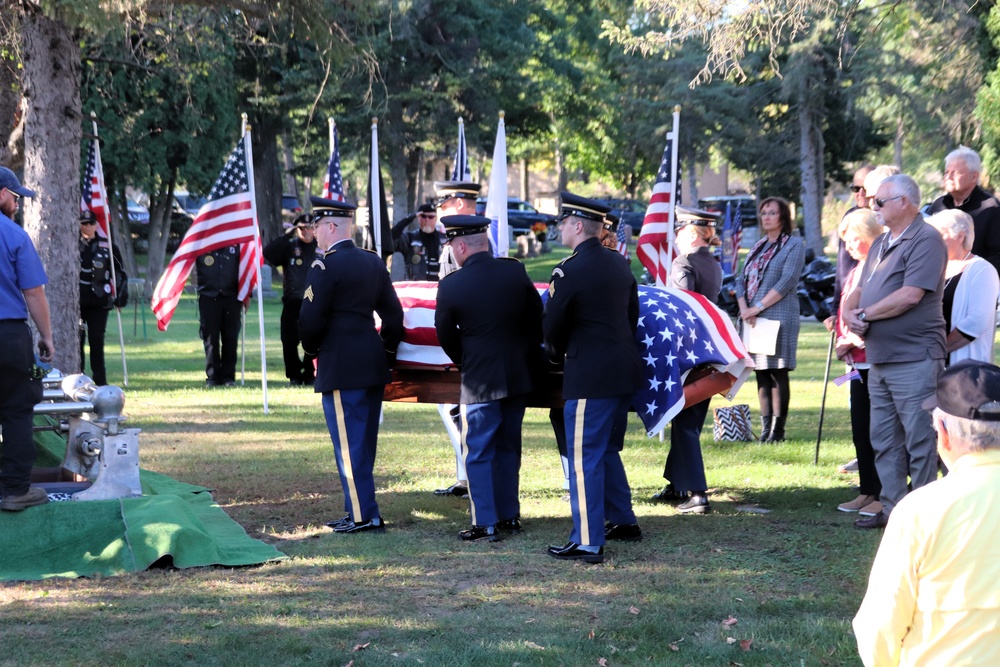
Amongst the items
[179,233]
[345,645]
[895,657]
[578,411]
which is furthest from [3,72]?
[179,233]

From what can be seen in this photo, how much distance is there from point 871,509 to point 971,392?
4.48 meters

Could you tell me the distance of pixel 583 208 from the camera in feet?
20.3

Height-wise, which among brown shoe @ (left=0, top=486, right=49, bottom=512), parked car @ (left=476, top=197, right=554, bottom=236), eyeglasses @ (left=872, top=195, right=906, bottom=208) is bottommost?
brown shoe @ (left=0, top=486, right=49, bottom=512)

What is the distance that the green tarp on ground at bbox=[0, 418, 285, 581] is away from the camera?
6.02 metres

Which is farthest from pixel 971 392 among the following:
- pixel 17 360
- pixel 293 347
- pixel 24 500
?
pixel 293 347

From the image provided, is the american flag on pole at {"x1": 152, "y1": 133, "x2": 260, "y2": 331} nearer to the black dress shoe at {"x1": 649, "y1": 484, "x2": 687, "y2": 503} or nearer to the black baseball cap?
the black dress shoe at {"x1": 649, "y1": 484, "x2": 687, "y2": 503}

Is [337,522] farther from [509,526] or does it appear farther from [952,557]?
[952,557]

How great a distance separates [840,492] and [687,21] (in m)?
5.60

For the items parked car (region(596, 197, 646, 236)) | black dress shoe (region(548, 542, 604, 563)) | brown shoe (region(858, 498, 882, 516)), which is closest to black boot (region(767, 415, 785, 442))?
brown shoe (region(858, 498, 882, 516))

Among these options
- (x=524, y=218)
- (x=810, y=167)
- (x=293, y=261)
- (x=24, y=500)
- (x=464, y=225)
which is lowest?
(x=24, y=500)

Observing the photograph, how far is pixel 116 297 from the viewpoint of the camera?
13.5 meters

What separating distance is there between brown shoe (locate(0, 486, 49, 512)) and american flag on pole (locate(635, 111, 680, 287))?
17.5 ft

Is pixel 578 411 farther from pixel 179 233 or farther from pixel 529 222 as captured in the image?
pixel 529 222

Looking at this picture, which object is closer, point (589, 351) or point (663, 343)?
point (589, 351)
